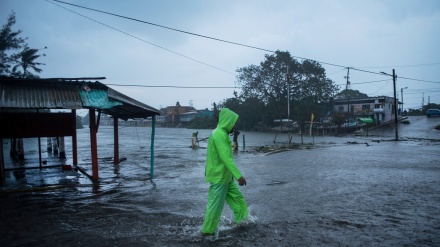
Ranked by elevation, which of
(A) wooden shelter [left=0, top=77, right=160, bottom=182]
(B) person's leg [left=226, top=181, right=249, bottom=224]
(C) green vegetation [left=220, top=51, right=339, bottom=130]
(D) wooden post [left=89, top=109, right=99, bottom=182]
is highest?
(C) green vegetation [left=220, top=51, right=339, bottom=130]

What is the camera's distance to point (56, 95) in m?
8.02

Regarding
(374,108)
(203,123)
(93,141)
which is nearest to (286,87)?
(374,108)

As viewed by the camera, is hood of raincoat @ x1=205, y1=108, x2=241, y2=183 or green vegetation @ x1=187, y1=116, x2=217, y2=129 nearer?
hood of raincoat @ x1=205, y1=108, x2=241, y2=183

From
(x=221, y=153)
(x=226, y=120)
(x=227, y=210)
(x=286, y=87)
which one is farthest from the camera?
(x=286, y=87)

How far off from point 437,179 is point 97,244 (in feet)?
31.2

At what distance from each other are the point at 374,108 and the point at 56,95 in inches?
2102

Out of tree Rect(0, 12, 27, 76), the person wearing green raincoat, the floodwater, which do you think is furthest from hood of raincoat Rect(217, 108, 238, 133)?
tree Rect(0, 12, 27, 76)

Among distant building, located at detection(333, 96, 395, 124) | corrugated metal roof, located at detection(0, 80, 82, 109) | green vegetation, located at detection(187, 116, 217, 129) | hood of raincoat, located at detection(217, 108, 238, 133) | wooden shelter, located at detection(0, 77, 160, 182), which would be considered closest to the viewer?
hood of raincoat, located at detection(217, 108, 238, 133)

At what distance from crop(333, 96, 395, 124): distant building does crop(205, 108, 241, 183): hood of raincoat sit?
48.7m

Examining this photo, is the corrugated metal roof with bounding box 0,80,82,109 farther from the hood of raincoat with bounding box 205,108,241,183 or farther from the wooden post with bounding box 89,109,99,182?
the hood of raincoat with bounding box 205,108,241,183

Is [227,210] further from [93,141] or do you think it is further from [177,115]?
[177,115]

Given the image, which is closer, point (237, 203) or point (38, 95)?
point (237, 203)

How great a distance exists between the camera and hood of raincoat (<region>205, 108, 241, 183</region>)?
14.1 feet

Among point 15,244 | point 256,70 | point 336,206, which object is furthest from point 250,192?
point 256,70
